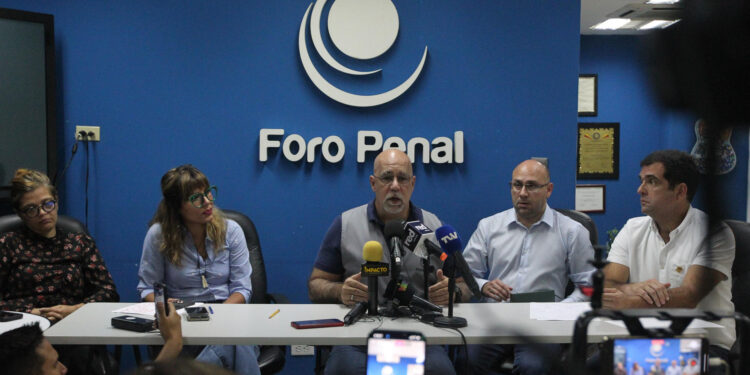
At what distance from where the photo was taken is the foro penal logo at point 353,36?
3406 millimetres

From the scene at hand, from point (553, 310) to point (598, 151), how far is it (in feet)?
13.7

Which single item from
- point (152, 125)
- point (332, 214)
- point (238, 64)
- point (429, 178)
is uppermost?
point (238, 64)

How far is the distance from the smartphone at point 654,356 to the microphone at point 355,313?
5.31 ft

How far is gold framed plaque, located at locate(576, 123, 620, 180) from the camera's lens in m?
6.02

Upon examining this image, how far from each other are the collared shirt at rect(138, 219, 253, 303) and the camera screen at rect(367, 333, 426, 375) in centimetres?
144

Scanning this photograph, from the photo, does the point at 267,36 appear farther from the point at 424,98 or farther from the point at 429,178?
the point at 429,178

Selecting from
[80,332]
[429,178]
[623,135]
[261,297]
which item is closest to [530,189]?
[429,178]

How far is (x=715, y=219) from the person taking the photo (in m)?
0.24

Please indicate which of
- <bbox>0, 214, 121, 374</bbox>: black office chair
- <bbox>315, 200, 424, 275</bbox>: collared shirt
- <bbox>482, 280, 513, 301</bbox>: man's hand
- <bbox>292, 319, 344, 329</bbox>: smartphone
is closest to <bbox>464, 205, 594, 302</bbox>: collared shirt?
<bbox>482, 280, 513, 301</bbox>: man's hand

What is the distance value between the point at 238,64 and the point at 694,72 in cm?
336

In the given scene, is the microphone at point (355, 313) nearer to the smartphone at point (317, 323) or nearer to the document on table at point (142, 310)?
the smartphone at point (317, 323)

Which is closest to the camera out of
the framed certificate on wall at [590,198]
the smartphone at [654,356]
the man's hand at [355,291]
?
the smartphone at [654,356]

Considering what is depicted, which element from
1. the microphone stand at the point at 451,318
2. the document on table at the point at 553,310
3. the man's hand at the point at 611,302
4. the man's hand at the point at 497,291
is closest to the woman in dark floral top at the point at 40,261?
the microphone stand at the point at 451,318

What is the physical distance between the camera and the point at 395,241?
2275 millimetres
